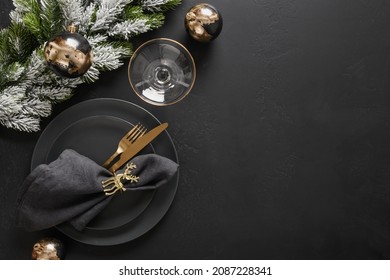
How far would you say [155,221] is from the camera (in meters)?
1.12

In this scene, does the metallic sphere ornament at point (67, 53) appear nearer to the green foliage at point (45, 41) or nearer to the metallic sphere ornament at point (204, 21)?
the green foliage at point (45, 41)

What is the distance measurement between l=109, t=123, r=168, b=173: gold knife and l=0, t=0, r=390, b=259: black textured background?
6cm

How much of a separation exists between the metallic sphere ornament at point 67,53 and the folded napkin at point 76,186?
0.22 metres

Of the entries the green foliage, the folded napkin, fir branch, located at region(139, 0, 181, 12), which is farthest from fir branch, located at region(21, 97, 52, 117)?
fir branch, located at region(139, 0, 181, 12)

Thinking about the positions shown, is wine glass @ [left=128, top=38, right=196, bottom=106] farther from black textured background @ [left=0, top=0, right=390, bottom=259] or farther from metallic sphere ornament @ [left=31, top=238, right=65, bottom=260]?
metallic sphere ornament @ [left=31, top=238, right=65, bottom=260]

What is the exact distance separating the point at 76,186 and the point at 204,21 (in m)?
0.47

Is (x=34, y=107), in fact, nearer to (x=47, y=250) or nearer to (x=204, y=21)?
(x=47, y=250)

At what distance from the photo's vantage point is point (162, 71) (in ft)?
3.69

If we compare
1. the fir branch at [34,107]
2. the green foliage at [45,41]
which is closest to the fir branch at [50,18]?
the green foliage at [45,41]

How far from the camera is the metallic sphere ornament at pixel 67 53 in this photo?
929 mm

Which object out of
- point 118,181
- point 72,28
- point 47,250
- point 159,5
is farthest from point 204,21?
point 47,250

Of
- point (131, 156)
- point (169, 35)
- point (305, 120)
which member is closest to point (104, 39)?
point (169, 35)

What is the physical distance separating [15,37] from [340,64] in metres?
0.77

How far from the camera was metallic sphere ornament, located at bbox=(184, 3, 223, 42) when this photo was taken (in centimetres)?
107
